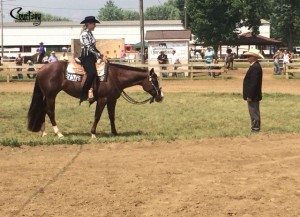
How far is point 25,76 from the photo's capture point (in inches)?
1344

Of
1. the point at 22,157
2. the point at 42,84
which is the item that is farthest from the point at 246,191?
the point at 42,84

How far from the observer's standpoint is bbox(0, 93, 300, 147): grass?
1191cm

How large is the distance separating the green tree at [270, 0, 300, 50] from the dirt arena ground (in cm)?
6187

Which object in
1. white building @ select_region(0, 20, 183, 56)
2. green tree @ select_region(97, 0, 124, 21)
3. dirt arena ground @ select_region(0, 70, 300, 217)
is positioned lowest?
dirt arena ground @ select_region(0, 70, 300, 217)

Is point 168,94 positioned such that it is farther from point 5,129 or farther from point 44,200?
point 44,200

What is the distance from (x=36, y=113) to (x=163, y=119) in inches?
176

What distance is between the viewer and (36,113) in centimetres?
1258

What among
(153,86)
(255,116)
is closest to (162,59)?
(153,86)

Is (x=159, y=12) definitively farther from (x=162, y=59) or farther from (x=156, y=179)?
(x=156, y=179)

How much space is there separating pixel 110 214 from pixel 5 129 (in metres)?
8.88

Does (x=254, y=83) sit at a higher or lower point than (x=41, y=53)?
lower

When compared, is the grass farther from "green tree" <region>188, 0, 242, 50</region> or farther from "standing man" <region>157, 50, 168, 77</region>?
"green tree" <region>188, 0, 242, 50</region>

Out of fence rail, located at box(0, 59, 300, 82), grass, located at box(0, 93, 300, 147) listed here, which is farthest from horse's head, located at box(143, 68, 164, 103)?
fence rail, located at box(0, 59, 300, 82)

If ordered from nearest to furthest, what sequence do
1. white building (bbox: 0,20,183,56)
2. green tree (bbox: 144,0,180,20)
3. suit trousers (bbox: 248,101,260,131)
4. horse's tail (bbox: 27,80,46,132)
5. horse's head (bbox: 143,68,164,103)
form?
suit trousers (bbox: 248,101,260,131)
horse's tail (bbox: 27,80,46,132)
horse's head (bbox: 143,68,164,103)
white building (bbox: 0,20,183,56)
green tree (bbox: 144,0,180,20)
